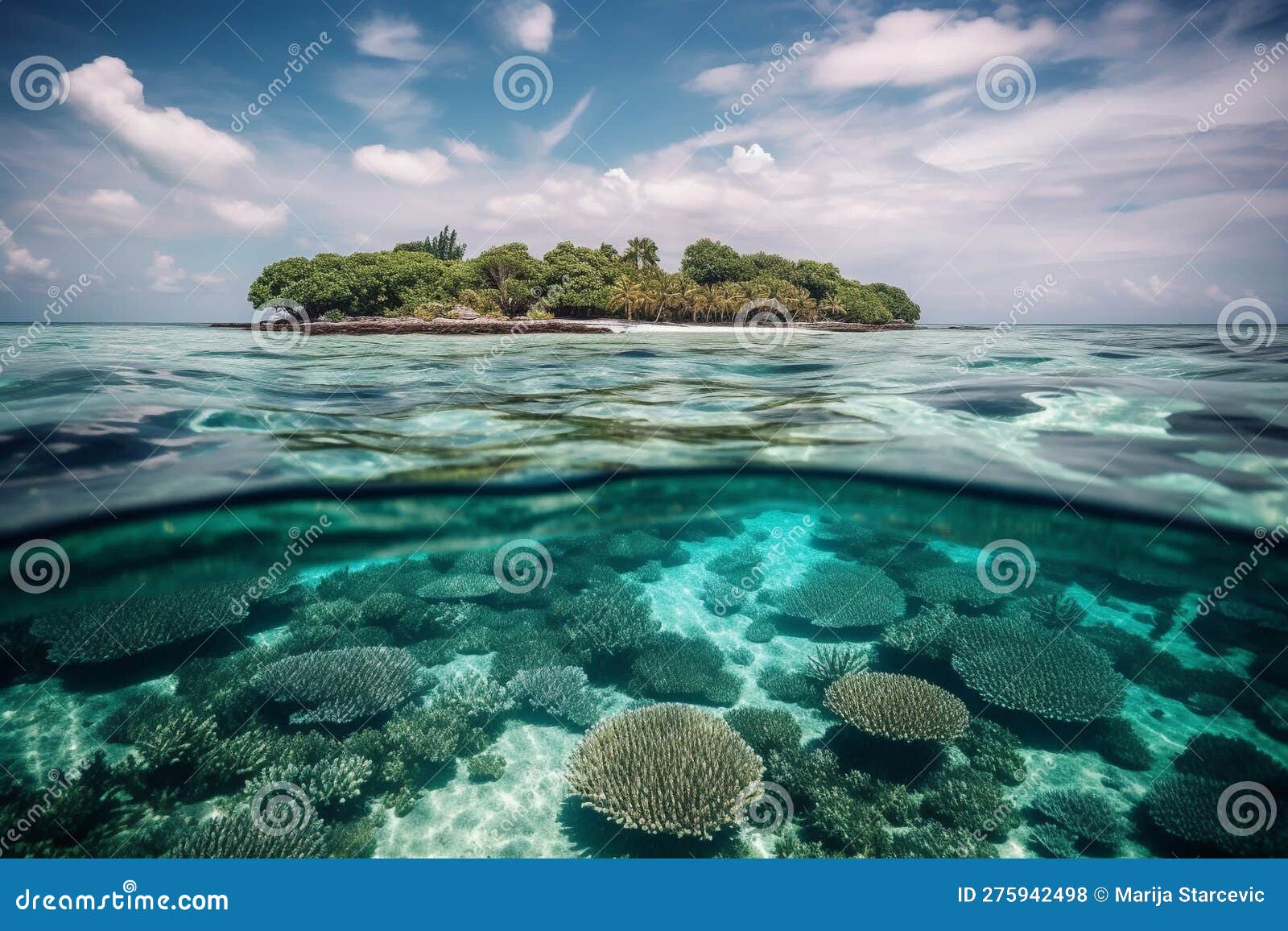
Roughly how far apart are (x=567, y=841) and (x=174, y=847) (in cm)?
412

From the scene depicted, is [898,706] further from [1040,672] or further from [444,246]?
[444,246]

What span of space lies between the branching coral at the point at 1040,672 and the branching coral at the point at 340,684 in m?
9.00

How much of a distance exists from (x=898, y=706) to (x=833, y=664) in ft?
5.80

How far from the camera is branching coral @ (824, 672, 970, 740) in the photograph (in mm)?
7195

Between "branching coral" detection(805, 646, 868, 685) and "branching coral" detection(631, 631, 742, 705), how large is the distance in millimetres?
1343

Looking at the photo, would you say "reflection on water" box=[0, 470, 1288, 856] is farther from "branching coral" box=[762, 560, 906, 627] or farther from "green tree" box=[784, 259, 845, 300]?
"green tree" box=[784, 259, 845, 300]

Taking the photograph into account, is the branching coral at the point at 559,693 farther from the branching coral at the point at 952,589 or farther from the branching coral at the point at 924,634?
the branching coral at the point at 952,589

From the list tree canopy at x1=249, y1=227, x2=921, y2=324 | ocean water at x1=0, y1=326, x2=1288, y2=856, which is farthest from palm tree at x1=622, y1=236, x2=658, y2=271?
ocean water at x1=0, y1=326, x2=1288, y2=856

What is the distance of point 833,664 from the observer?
9.20m

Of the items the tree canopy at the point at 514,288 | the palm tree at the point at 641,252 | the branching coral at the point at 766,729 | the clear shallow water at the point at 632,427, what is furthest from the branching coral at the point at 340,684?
the palm tree at the point at 641,252

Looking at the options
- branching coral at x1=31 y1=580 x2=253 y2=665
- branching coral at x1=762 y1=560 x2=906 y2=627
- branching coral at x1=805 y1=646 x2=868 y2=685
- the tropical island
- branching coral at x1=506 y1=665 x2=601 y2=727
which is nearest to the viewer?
branching coral at x1=506 y1=665 x2=601 y2=727

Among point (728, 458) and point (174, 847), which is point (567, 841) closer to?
point (174, 847)

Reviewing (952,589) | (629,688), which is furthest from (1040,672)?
(629,688)

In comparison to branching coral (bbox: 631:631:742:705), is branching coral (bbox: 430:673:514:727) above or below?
below
